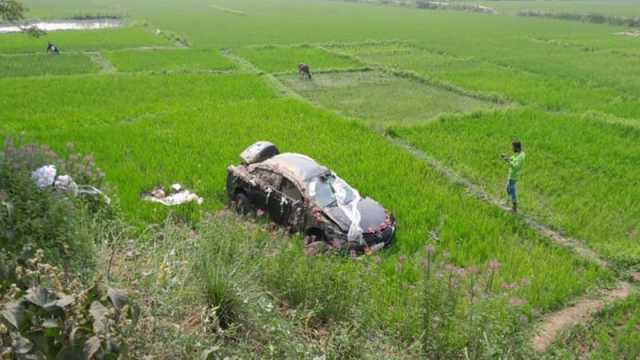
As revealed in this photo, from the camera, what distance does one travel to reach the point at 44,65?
2564cm

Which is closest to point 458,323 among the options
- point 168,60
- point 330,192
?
point 330,192

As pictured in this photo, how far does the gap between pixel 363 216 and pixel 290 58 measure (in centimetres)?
2103

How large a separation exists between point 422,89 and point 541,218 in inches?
495

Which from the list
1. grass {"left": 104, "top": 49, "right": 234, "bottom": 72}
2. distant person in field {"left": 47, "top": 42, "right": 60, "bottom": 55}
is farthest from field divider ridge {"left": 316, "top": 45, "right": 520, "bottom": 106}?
distant person in field {"left": 47, "top": 42, "right": 60, "bottom": 55}

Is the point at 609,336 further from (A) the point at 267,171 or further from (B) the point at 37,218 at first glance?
(B) the point at 37,218

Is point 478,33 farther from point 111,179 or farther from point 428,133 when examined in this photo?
point 111,179

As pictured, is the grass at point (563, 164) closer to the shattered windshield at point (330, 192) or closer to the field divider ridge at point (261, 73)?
the shattered windshield at point (330, 192)

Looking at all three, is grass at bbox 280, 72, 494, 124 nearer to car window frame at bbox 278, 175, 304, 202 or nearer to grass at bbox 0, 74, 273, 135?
grass at bbox 0, 74, 273, 135

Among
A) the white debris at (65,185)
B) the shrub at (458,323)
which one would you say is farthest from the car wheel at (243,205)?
the shrub at (458,323)

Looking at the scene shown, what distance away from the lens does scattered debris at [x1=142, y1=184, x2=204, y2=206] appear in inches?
398

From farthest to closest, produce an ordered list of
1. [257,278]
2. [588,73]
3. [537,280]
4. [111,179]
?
[588,73], [111,179], [537,280], [257,278]

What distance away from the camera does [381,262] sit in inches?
321

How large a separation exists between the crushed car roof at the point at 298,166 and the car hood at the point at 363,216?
82 cm

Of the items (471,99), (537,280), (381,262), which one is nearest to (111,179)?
(381,262)
